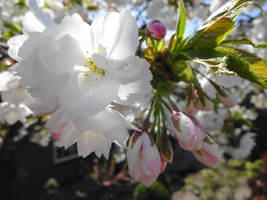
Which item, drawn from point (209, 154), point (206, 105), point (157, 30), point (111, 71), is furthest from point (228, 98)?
point (111, 71)

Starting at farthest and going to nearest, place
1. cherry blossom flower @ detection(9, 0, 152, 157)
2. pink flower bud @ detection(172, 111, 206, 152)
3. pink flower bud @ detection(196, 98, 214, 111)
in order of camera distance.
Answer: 1. pink flower bud @ detection(196, 98, 214, 111)
2. pink flower bud @ detection(172, 111, 206, 152)
3. cherry blossom flower @ detection(9, 0, 152, 157)

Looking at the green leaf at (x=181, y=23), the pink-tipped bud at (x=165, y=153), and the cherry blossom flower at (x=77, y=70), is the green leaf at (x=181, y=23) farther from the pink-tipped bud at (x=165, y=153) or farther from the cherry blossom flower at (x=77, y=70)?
the pink-tipped bud at (x=165, y=153)

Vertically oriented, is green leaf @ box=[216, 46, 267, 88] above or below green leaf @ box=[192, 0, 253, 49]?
below

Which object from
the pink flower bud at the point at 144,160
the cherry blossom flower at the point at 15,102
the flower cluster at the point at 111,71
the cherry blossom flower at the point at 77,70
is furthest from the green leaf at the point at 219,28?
the cherry blossom flower at the point at 15,102

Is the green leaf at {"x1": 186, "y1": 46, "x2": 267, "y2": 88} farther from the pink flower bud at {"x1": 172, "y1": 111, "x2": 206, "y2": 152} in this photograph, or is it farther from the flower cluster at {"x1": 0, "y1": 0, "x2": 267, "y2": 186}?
the pink flower bud at {"x1": 172, "y1": 111, "x2": 206, "y2": 152}

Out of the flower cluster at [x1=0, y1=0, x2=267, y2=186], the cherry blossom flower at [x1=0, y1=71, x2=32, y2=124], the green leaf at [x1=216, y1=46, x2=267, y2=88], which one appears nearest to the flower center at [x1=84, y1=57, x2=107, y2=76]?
the flower cluster at [x1=0, y1=0, x2=267, y2=186]

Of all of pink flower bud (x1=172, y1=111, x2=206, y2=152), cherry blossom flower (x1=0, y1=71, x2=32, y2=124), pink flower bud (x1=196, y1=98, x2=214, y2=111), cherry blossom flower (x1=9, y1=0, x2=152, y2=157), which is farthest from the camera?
cherry blossom flower (x1=0, y1=71, x2=32, y2=124)

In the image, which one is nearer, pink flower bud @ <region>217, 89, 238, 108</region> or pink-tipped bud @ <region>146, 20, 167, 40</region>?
pink-tipped bud @ <region>146, 20, 167, 40</region>
